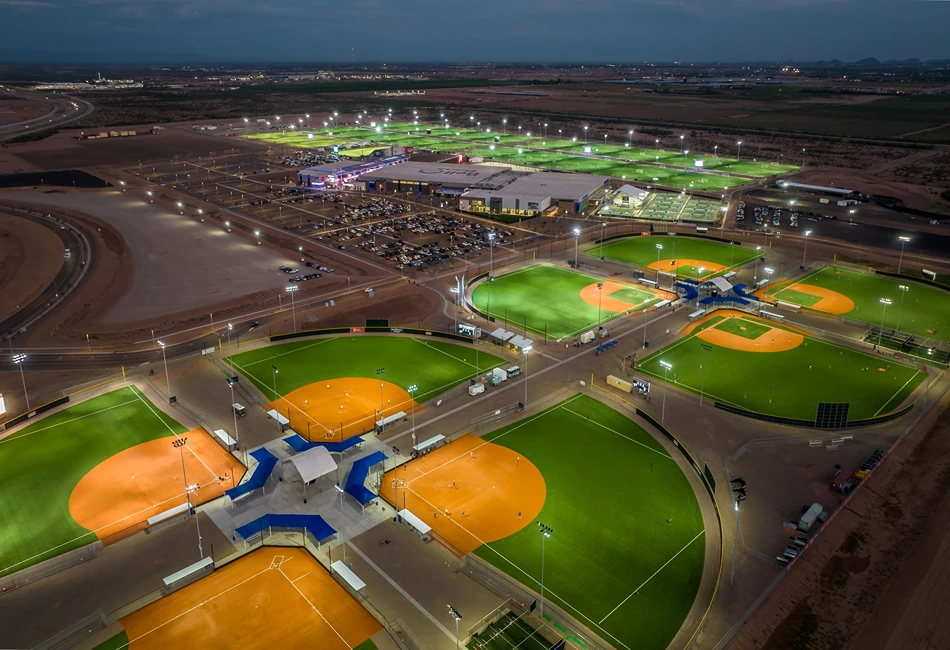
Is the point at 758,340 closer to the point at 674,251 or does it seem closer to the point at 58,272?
the point at 674,251

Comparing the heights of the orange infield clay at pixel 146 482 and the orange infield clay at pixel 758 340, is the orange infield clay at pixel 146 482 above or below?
below

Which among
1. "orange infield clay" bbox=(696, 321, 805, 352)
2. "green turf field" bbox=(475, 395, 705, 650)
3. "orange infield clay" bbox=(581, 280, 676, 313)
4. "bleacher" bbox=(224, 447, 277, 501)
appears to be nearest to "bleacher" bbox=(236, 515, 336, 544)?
"bleacher" bbox=(224, 447, 277, 501)

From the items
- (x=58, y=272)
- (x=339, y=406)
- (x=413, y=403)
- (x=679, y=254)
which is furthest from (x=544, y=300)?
(x=58, y=272)

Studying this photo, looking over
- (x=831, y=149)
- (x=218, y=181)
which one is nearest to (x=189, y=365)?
(x=218, y=181)

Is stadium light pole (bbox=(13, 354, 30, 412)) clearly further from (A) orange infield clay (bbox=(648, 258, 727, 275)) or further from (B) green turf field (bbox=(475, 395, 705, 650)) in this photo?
(A) orange infield clay (bbox=(648, 258, 727, 275))

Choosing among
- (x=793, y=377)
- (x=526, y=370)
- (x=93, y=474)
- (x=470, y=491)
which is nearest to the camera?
(x=470, y=491)

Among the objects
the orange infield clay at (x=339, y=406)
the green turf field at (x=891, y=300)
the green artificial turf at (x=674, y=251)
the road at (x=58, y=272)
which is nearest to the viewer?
the orange infield clay at (x=339, y=406)

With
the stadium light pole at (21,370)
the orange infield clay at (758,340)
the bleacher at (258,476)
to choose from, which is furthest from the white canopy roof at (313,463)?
the orange infield clay at (758,340)

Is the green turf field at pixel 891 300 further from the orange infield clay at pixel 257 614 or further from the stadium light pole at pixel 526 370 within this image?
the orange infield clay at pixel 257 614
